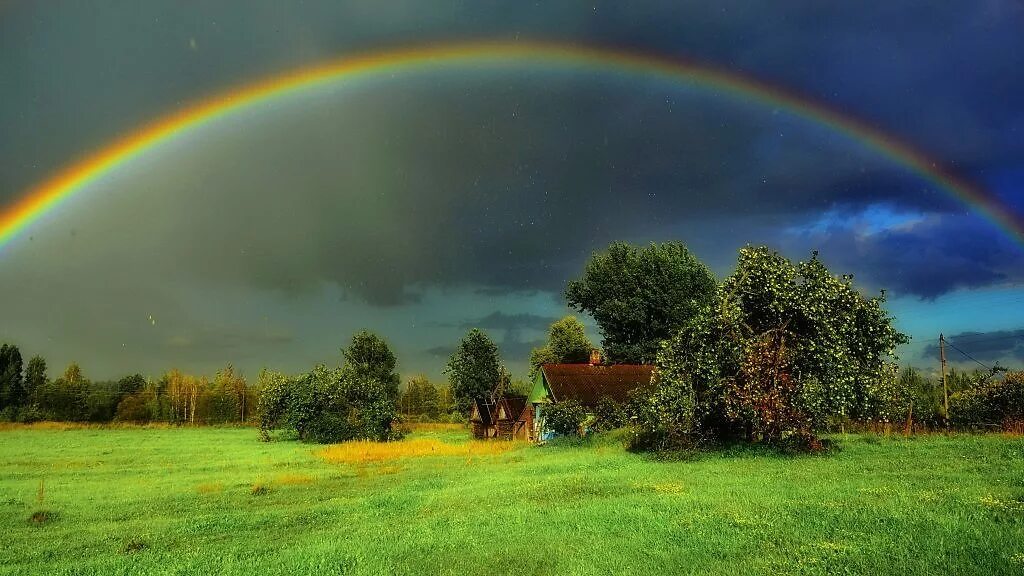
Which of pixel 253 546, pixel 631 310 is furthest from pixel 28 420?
pixel 253 546

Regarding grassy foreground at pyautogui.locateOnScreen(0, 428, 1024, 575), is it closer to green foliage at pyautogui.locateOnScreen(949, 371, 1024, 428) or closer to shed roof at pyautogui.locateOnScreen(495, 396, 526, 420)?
green foliage at pyautogui.locateOnScreen(949, 371, 1024, 428)

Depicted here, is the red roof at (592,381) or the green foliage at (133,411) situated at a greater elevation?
the red roof at (592,381)

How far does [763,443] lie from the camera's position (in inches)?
974

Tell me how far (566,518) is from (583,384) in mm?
34100

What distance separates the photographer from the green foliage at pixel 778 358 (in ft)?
73.7

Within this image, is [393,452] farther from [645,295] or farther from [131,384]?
[131,384]

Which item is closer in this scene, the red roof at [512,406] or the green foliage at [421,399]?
the red roof at [512,406]

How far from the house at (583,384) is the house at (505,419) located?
4.46 ft

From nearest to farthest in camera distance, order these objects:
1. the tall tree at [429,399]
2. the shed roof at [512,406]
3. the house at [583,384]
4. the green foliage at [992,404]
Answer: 1. the green foliage at [992,404]
2. the house at [583,384]
3. the shed roof at [512,406]
4. the tall tree at [429,399]

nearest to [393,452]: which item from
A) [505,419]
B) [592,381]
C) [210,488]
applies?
[210,488]

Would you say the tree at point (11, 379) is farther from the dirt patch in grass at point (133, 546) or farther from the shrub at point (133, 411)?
the dirt patch in grass at point (133, 546)

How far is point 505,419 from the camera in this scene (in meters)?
55.1

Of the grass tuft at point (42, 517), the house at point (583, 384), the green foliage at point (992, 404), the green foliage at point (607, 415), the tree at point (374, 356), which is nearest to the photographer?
the grass tuft at point (42, 517)

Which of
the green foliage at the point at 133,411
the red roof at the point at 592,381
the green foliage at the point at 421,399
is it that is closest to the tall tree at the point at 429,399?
the green foliage at the point at 421,399
